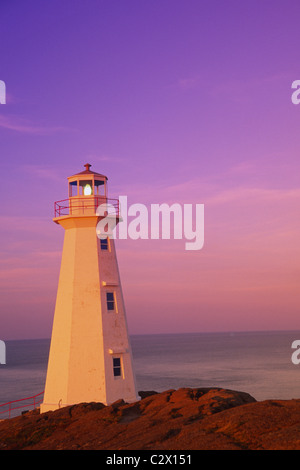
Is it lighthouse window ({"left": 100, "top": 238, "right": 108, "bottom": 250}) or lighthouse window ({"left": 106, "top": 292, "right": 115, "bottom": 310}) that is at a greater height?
lighthouse window ({"left": 100, "top": 238, "right": 108, "bottom": 250})

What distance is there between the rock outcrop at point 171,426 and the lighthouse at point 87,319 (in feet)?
9.31

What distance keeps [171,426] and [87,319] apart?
9950 mm

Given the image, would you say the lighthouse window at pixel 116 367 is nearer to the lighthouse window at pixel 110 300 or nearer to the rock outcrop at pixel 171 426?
the lighthouse window at pixel 110 300

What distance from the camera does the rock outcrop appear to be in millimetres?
14602

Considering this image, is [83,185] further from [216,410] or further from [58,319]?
[216,410]

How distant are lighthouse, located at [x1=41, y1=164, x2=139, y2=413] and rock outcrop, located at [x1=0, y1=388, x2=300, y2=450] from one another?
284 cm

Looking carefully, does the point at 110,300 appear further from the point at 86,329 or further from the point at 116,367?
the point at 116,367

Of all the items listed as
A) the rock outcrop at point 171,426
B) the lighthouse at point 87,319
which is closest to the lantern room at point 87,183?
the lighthouse at point 87,319

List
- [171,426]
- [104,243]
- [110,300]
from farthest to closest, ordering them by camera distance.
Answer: [104,243], [110,300], [171,426]

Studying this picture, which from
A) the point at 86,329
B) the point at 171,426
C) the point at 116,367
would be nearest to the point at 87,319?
the point at 86,329

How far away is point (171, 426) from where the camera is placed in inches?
655

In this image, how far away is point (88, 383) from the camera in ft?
82.1

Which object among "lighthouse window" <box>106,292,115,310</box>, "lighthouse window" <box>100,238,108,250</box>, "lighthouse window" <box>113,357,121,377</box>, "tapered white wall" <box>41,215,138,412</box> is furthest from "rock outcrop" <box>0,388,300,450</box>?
"lighthouse window" <box>100,238,108,250</box>

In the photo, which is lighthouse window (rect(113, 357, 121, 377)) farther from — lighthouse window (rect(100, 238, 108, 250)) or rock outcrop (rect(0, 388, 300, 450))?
lighthouse window (rect(100, 238, 108, 250))
